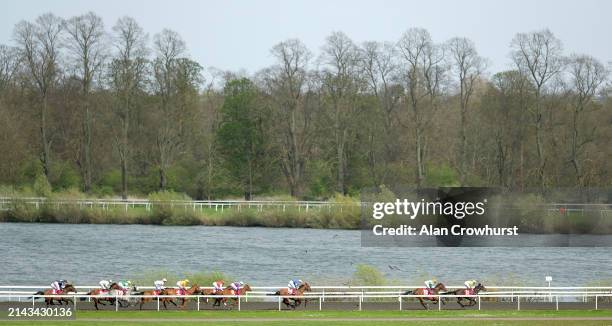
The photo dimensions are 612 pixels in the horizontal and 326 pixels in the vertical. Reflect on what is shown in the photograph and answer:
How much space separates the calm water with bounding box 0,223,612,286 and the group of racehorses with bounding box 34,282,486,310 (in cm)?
689

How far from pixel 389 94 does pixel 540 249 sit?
28.5 meters

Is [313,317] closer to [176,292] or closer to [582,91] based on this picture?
[176,292]

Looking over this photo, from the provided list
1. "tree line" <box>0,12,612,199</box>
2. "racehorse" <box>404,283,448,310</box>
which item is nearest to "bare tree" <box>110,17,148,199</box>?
"tree line" <box>0,12,612,199</box>

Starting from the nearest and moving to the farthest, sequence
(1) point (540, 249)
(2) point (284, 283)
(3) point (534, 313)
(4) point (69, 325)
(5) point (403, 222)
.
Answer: (4) point (69, 325) → (3) point (534, 313) → (2) point (284, 283) → (5) point (403, 222) → (1) point (540, 249)

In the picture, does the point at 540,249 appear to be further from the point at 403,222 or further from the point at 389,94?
the point at 389,94

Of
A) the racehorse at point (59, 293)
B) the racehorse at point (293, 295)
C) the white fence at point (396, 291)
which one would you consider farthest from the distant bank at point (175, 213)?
the racehorse at point (59, 293)

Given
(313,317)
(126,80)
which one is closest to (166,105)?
(126,80)

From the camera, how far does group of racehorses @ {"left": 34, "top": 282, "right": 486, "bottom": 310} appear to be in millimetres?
38500

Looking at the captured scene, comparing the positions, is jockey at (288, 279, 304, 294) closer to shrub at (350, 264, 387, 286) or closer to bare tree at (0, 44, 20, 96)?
shrub at (350, 264, 387, 286)

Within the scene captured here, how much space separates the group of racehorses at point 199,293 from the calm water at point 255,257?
689 centimetres

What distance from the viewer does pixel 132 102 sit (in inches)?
3765

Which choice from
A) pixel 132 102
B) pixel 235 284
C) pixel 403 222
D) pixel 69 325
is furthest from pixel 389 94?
pixel 69 325

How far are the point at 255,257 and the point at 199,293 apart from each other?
23003 millimetres

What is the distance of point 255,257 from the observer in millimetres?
62969
